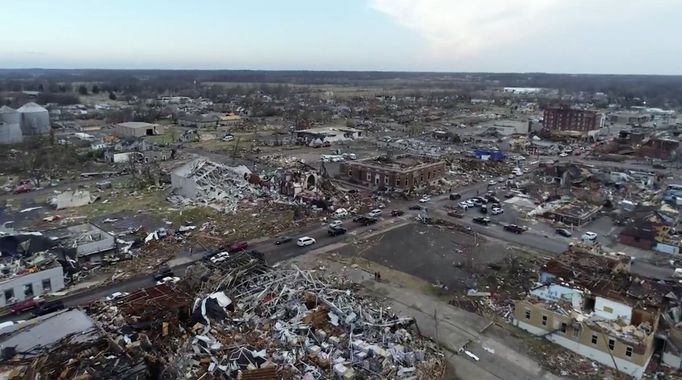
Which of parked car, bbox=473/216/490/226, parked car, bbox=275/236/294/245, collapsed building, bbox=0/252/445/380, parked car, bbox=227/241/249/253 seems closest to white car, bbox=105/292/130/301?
collapsed building, bbox=0/252/445/380

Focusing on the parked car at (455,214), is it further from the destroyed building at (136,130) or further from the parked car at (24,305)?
the destroyed building at (136,130)

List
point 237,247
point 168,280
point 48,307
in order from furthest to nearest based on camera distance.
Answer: point 237,247
point 168,280
point 48,307

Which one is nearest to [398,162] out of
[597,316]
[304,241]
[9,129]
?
[304,241]

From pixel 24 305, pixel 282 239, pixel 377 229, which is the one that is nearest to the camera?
pixel 24 305

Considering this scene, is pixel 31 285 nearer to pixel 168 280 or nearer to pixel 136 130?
pixel 168 280

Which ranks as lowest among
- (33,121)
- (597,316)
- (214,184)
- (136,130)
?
(597,316)

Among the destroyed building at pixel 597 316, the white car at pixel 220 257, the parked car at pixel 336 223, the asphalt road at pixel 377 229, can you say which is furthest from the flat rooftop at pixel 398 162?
the destroyed building at pixel 597 316

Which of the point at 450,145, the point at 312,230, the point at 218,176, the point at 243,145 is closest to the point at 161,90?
the point at 243,145

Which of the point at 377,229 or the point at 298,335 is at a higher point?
the point at 298,335
